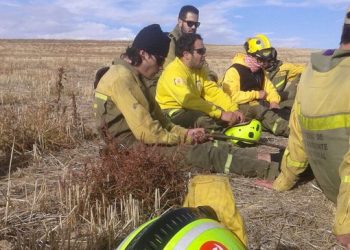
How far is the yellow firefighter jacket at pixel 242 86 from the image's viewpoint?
28.7 feet

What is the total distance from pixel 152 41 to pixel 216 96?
9.24 feet

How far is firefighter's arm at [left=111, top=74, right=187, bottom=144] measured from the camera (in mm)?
5547

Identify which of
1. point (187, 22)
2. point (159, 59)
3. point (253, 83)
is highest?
point (187, 22)

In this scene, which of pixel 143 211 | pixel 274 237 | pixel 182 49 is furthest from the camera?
pixel 182 49

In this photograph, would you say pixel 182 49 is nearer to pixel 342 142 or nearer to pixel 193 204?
pixel 342 142

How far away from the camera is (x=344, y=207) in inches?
117

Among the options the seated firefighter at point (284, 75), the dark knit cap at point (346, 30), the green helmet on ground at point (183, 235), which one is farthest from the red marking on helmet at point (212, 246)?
the seated firefighter at point (284, 75)

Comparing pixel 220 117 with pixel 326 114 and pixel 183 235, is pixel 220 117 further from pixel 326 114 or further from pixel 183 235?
pixel 183 235

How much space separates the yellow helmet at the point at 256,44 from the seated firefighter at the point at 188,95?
4.47ft

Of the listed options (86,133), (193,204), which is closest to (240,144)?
(86,133)

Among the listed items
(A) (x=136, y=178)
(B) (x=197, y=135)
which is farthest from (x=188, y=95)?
(A) (x=136, y=178)

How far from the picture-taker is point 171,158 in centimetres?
474

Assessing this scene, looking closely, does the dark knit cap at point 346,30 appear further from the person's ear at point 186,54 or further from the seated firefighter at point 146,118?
the person's ear at point 186,54

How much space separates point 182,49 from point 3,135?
269 centimetres
